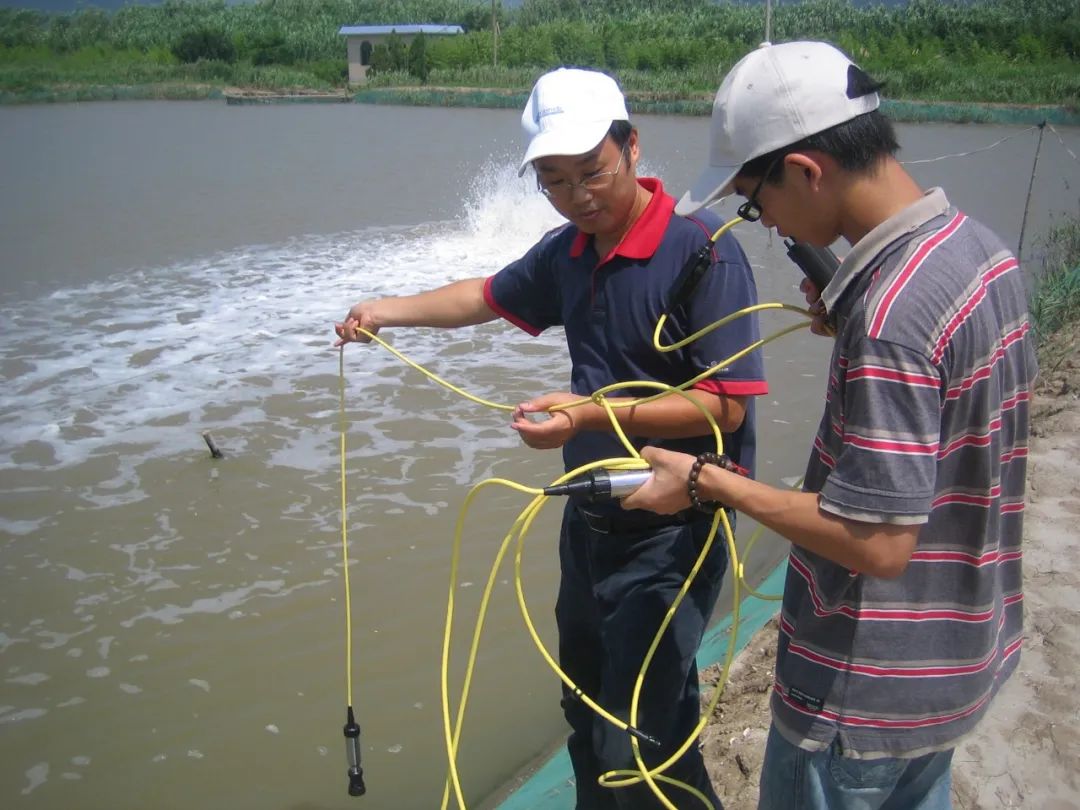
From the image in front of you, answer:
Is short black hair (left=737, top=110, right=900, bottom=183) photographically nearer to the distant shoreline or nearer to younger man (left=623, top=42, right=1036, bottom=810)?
younger man (left=623, top=42, right=1036, bottom=810)

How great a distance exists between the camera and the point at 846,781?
4.83 ft

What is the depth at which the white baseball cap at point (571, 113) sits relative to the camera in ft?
6.76

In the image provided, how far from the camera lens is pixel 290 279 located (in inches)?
401

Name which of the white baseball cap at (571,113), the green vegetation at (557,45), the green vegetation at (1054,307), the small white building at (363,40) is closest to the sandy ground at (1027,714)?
the white baseball cap at (571,113)

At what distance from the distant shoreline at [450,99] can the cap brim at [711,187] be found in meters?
24.0

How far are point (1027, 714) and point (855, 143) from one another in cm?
193

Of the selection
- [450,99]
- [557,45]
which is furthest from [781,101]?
[557,45]

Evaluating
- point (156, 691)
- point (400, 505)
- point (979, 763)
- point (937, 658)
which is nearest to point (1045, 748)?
point (979, 763)

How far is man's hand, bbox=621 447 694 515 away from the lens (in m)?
1.55

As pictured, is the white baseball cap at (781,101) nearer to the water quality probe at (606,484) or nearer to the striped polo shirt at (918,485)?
the striped polo shirt at (918,485)

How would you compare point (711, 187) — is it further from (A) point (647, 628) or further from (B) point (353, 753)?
(B) point (353, 753)

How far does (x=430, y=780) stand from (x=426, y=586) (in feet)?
3.92

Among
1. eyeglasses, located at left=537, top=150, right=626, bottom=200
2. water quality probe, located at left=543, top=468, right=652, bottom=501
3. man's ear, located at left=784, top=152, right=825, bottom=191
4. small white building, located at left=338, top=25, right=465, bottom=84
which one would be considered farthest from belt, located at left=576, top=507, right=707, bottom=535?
small white building, located at left=338, top=25, right=465, bottom=84

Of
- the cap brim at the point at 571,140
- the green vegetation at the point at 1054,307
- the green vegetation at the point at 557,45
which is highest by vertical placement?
the green vegetation at the point at 557,45
